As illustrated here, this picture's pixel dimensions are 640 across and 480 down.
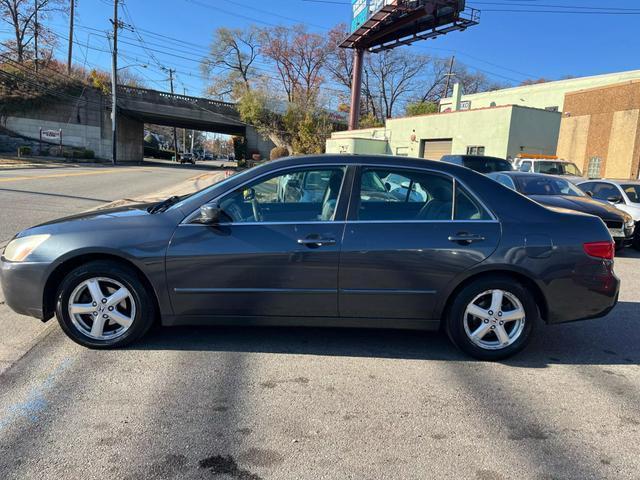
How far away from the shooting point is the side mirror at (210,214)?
138 inches

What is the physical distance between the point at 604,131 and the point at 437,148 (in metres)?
9.89

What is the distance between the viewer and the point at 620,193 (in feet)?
33.5

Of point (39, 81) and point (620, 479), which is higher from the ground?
point (39, 81)

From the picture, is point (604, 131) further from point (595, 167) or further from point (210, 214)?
point (210, 214)

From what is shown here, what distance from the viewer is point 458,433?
9.16 ft

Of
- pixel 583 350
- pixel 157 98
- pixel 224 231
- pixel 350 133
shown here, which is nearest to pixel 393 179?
pixel 224 231

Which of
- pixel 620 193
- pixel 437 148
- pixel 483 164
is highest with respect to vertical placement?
pixel 437 148

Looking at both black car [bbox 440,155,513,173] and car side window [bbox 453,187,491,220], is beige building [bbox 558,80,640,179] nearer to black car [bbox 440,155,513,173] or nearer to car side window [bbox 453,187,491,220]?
black car [bbox 440,155,513,173]

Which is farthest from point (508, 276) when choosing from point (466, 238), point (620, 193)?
point (620, 193)

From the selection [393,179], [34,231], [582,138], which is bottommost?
[34,231]

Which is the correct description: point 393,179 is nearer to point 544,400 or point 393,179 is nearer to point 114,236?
point 544,400

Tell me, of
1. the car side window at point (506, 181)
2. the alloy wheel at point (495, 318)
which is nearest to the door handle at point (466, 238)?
the alloy wheel at point (495, 318)

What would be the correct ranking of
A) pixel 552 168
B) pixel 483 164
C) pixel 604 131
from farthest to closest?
pixel 604 131, pixel 552 168, pixel 483 164

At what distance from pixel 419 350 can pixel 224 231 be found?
1.92 meters
